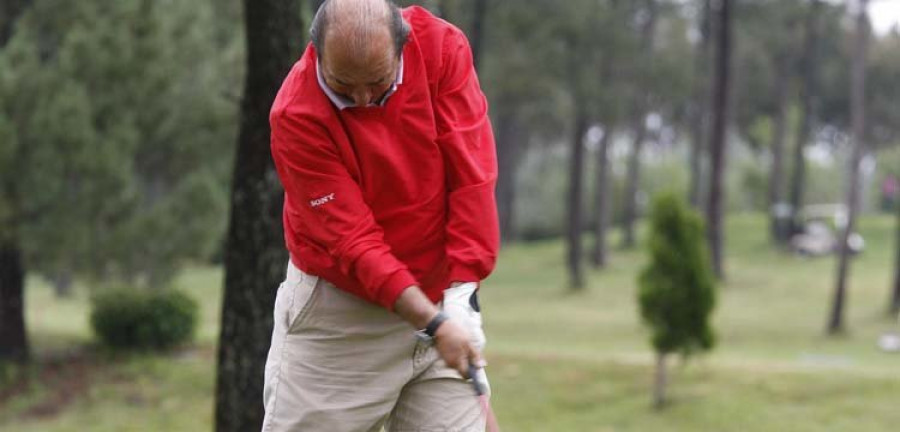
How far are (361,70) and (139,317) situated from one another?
12506 mm

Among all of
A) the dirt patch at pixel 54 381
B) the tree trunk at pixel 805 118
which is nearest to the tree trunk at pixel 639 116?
the tree trunk at pixel 805 118

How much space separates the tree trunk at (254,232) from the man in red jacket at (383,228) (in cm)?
254

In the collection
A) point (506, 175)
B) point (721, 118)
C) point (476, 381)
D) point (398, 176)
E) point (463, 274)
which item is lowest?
point (506, 175)

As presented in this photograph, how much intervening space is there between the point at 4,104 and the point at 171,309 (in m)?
3.36

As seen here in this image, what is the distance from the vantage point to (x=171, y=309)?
14.8 metres

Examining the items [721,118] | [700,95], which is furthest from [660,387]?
[700,95]

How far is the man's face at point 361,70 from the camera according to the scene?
2828mm

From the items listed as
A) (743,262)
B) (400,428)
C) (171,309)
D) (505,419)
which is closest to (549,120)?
(743,262)

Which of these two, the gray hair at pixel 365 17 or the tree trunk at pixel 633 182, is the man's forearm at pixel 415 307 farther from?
the tree trunk at pixel 633 182

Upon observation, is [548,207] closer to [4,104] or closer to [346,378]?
[4,104]

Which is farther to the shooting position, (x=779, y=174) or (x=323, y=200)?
(x=779, y=174)

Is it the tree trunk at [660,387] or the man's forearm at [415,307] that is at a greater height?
the man's forearm at [415,307]

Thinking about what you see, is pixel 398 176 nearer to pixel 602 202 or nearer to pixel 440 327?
pixel 440 327

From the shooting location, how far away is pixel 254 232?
231 inches
